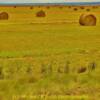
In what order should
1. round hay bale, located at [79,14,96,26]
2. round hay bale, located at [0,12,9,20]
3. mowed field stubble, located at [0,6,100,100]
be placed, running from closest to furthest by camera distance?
mowed field stubble, located at [0,6,100,100]
round hay bale, located at [79,14,96,26]
round hay bale, located at [0,12,9,20]

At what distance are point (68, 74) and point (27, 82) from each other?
54.8 inches

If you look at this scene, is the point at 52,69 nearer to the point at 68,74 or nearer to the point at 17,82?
the point at 68,74

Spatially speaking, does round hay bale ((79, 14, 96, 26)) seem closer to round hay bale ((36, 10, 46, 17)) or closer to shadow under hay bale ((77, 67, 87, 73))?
round hay bale ((36, 10, 46, 17))

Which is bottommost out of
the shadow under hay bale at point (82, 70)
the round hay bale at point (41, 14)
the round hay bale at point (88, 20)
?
the round hay bale at point (41, 14)

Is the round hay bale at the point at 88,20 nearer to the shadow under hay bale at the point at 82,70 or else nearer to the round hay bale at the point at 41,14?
the round hay bale at the point at 41,14

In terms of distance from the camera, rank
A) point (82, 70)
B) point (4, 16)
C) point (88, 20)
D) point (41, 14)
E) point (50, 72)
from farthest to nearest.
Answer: point (41, 14)
point (4, 16)
point (88, 20)
point (82, 70)
point (50, 72)

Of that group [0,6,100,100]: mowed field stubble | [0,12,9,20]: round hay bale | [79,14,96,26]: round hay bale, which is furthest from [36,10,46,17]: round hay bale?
[0,6,100,100]: mowed field stubble

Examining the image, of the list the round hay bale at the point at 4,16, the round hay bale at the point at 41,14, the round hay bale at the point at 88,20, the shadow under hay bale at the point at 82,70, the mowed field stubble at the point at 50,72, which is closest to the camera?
the mowed field stubble at the point at 50,72

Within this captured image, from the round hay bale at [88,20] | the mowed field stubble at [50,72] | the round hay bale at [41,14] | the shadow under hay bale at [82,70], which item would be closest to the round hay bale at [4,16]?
the round hay bale at [41,14]

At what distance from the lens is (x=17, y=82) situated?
11.1m

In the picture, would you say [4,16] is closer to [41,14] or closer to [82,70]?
[41,14]

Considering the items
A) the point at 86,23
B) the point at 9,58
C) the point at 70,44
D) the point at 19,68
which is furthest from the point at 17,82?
the point at 86,23

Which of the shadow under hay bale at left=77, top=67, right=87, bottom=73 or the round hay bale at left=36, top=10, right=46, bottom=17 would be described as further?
the round hay bale at left=36, top=10, right=46, bottom=17

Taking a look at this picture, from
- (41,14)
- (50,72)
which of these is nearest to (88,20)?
(41,14)
